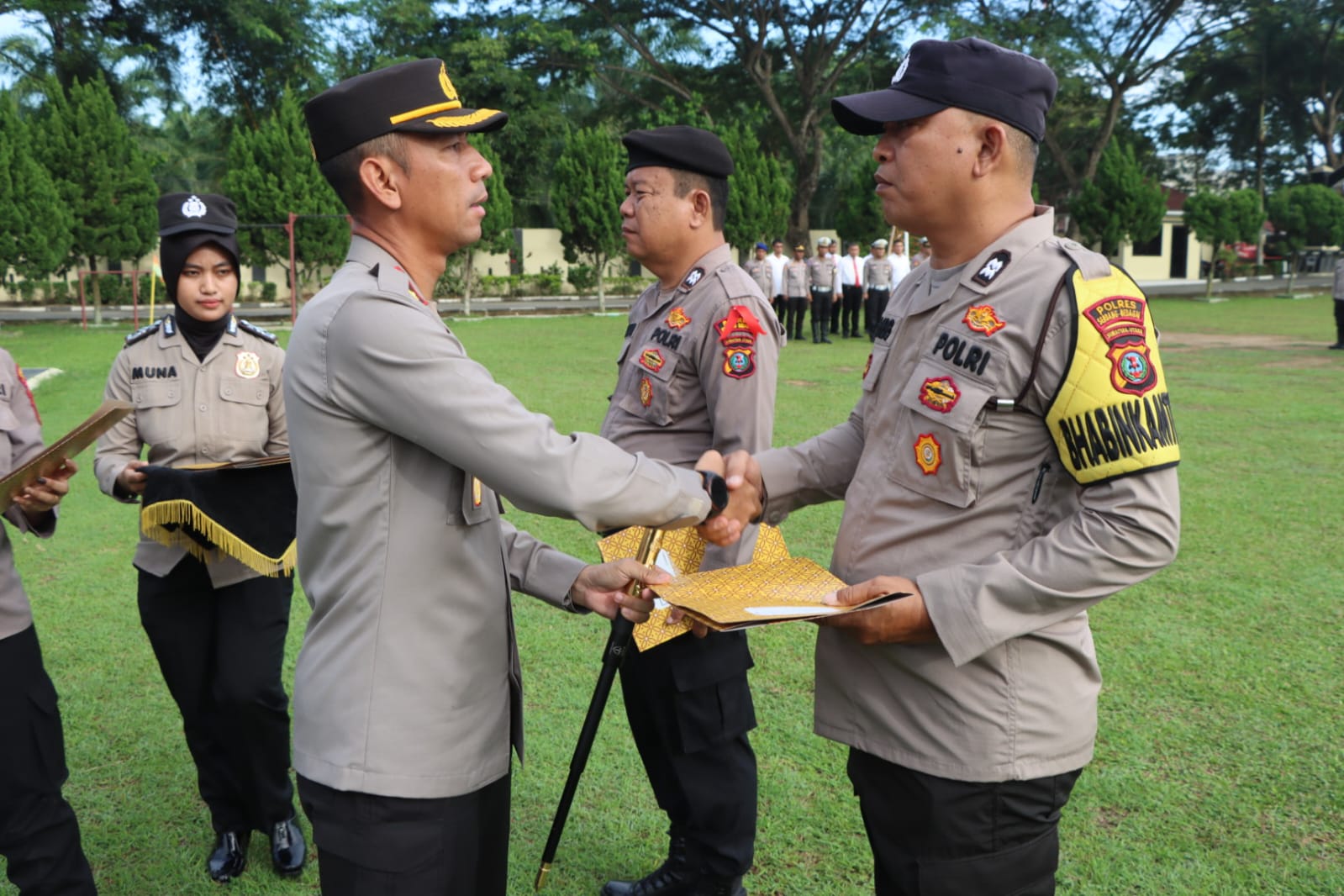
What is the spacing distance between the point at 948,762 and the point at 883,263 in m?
17.9

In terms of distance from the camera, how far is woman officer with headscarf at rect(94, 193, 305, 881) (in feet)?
10.3

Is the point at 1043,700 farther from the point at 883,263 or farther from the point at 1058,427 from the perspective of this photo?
the point at 883,263

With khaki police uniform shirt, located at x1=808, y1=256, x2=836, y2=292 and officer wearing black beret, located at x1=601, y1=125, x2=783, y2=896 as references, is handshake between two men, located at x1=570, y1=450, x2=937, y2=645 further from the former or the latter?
khaki police uniform shirt, located at x1=808, y1=256, x2=836, y2=292

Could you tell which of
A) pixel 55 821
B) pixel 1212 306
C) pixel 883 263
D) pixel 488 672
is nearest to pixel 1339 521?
pixel 488 672

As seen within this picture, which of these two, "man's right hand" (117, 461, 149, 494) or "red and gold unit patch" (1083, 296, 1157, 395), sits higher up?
"red and gold unit patch" (1083, 296, 1157, 395)

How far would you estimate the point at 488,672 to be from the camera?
1958 mm

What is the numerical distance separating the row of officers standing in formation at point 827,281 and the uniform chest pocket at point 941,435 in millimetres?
17046

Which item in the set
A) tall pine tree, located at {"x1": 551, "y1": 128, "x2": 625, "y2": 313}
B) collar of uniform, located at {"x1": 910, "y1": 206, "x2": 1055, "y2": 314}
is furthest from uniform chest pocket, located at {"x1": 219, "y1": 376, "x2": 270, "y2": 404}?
tall pine tree, located at {"x1": 551, "y1": 128, "x2": 625, "y2": 313}

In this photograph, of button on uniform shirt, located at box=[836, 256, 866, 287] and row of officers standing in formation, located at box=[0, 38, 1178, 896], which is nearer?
row of officers standing in formation, located at box=[0, 38, 1178, 896]

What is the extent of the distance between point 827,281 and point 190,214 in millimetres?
16321

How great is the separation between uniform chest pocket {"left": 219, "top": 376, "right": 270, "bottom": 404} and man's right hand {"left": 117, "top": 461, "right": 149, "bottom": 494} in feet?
1.06

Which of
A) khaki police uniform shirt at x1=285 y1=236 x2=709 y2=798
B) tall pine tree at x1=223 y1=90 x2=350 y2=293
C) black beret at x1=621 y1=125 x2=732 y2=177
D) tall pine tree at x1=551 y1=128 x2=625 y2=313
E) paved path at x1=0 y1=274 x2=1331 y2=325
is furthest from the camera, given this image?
tall pine tree at x1=551 y1=128 x2=625 y2=313

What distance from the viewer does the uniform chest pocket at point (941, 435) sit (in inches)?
73.3

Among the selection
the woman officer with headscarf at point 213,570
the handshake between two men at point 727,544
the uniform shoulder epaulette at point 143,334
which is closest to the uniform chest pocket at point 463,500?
the handshake between two men at point 727,544
